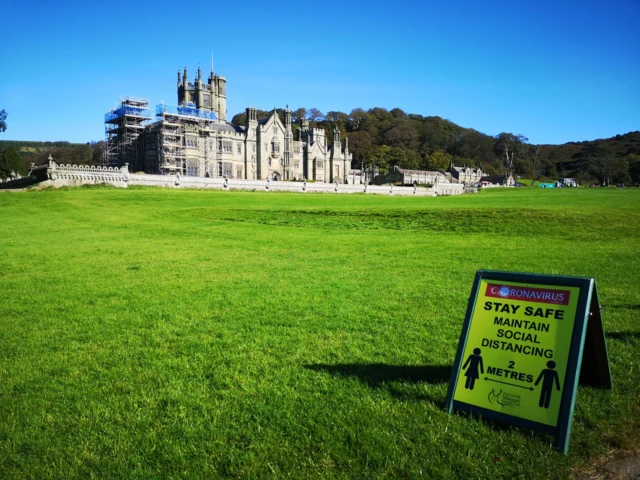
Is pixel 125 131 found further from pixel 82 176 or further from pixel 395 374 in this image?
pixel 395 374

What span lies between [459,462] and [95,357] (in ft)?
15.1

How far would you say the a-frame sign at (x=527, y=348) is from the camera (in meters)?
3.65

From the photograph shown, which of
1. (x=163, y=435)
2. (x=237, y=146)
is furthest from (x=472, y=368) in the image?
(x=237, y=146)

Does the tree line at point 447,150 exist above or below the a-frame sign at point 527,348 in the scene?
above

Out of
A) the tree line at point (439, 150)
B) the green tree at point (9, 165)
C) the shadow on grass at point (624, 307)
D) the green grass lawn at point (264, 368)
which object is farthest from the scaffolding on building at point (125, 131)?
the shadow on grass at point (624, 307)

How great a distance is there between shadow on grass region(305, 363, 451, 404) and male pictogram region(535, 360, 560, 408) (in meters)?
1.09

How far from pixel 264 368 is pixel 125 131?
75.7 meters

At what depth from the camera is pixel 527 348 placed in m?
3.93

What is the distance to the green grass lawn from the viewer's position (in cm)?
361

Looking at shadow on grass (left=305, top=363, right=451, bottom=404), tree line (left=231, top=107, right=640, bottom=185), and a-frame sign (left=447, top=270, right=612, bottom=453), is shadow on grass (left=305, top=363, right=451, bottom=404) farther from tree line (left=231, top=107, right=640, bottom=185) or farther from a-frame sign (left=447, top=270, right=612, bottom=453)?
tree line (left=231, top=107, right=640, bottom=185)

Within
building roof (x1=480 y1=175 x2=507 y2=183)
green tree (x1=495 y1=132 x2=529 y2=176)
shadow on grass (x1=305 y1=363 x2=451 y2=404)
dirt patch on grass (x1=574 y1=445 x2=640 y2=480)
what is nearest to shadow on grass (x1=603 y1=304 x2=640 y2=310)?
shadow on grass (x1=305 y1=363 x2=451 y2=404)

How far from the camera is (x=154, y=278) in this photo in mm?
10273

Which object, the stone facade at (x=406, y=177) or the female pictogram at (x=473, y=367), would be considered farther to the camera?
the stone facade at (x=406, y=177)

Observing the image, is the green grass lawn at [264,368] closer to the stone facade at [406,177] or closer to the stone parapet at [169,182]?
the stone parapet at [169,182]
